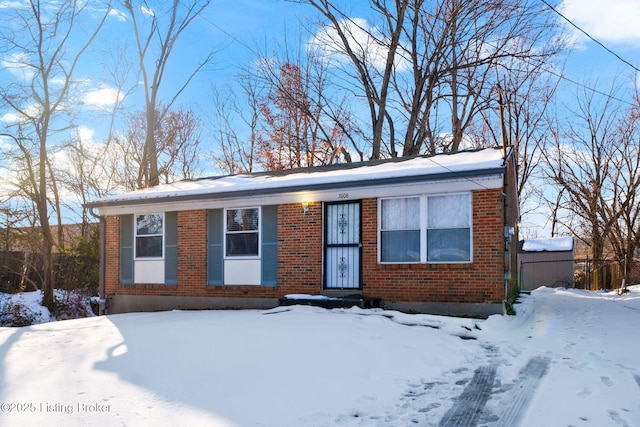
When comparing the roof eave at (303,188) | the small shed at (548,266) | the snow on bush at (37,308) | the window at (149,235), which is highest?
the roof eave at (303,188)

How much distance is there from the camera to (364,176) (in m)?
10.6

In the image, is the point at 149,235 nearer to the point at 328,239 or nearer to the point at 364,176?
the point at 328,239

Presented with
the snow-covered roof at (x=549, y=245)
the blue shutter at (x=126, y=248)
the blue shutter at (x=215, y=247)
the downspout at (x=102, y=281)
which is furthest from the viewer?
the snow-covered roof at (x=549, y=245)

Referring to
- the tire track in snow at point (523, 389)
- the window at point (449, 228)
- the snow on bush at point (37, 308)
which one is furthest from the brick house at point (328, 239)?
the snow on bush at point (37, 308)

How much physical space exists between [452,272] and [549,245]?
65.4 ft

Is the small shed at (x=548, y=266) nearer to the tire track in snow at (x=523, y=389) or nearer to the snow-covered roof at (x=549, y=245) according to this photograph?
the snow-covered roof at (x=549, y=245)

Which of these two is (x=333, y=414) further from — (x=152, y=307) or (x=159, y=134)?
(x=159, y=134)

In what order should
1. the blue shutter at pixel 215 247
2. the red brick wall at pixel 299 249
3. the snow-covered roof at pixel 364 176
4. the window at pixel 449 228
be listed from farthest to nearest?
1. the blue shutter at pixel 215 247
2. the red brick wall at pixel 299 249
3. the window at pixel 449 228
4. the snow-covered roof at pixel 364 176

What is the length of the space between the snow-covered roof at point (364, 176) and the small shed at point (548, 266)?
1531 centimetres

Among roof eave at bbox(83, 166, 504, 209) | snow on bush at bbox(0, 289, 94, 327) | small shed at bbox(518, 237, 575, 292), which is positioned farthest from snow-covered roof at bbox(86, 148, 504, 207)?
small shed at bbox(518, 237, 575, 292)

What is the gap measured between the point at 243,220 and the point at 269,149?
1697 cm

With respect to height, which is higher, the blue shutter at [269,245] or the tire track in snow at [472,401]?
the blue shutter at [269,245]

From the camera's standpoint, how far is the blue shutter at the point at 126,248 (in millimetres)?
13742

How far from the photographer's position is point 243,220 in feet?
40.2
